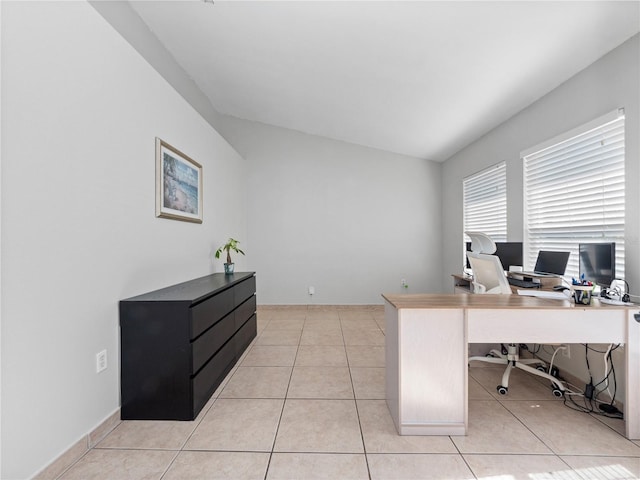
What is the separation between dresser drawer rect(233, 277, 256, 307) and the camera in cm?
328

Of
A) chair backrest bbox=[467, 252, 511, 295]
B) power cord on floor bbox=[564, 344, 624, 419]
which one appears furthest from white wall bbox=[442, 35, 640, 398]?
chair backrest bbox=[467, 252, 511, 295]

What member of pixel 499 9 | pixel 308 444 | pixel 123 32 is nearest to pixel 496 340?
pixel 308 444

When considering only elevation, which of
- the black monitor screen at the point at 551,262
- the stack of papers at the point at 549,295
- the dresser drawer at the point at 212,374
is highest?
the black monitor screen at the point at 551,262

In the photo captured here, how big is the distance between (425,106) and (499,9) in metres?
1.55

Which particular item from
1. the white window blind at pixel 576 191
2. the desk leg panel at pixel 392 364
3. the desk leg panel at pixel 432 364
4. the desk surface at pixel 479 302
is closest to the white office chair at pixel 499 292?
the desk surface at pixel 479 302

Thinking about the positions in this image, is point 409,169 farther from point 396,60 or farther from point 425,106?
point 396,60

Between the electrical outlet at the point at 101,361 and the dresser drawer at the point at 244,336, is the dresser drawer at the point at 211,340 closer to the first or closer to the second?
the dresser drawer at the point at 244,336

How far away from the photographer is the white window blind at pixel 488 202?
12.8 ft

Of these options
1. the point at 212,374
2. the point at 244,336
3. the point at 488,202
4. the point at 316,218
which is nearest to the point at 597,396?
the point at 488,202

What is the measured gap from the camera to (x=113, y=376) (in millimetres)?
2109

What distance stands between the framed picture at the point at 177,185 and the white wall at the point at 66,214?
0.11m

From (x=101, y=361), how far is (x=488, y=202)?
4.47m

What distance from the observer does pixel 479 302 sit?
6.83ft

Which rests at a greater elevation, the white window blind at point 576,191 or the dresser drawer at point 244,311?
the white window blind at point 576,191
